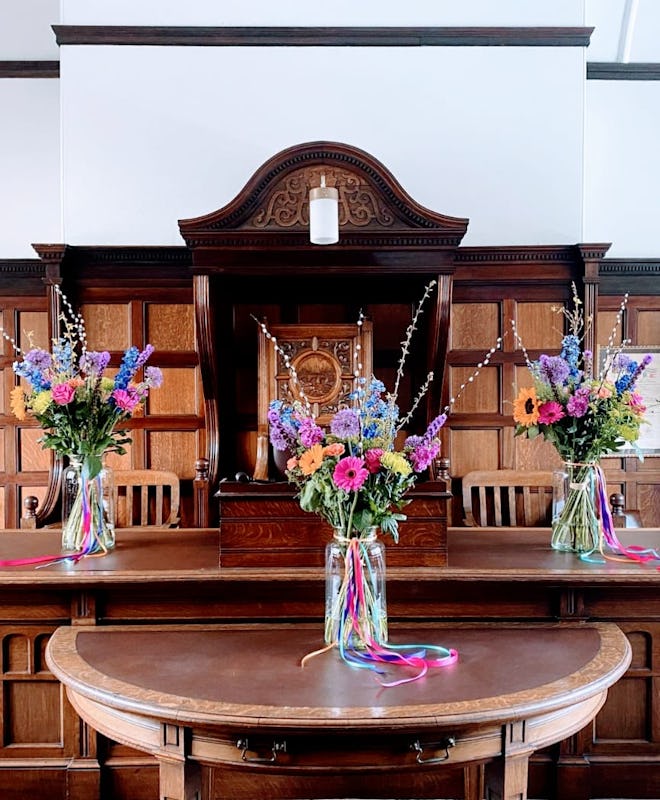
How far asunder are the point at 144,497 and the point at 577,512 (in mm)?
1906

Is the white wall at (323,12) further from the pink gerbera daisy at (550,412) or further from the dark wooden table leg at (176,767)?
the dark wooden table leg at (176,767)

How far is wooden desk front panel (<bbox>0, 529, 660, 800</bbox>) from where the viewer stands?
190cm

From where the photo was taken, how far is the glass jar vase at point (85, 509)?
2.16m

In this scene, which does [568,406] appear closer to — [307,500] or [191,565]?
[307,500]

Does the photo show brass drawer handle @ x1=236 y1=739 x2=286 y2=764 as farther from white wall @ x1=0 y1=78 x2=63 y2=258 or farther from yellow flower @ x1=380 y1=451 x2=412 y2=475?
white wall @ x1=0 y1=78 x2=63 y2=258

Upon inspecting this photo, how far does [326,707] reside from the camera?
1.30 m

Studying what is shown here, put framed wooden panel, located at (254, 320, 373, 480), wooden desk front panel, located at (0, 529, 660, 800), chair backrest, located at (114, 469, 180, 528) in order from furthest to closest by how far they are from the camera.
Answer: chair backrest, located at (114, 469, 180, 528)
framed wooden panel, located at (254, 320, 373, 480)
wooden desk front panel, located at (0, 529, 660, 800)

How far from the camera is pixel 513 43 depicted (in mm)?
3191

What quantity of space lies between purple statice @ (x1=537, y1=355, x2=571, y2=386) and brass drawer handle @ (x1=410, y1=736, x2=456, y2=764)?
1.15m

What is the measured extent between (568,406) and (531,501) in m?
1.28

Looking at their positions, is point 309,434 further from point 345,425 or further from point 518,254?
point 518,254

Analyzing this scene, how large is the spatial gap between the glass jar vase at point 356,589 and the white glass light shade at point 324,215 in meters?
1.33

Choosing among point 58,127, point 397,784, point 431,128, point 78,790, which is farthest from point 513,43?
point 78,790

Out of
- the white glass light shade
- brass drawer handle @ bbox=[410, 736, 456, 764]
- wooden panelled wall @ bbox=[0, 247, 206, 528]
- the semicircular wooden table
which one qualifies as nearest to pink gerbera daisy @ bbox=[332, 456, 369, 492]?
the semicircular wooden table
